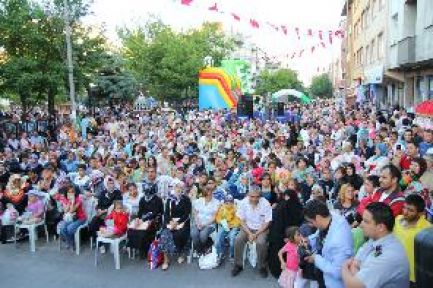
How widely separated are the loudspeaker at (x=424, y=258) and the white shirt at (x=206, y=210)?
5964mm

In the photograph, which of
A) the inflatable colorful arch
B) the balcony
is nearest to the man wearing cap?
the balcony

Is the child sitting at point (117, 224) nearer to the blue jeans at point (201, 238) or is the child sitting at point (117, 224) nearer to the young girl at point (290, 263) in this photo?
the blue jeans at point (201, 238)

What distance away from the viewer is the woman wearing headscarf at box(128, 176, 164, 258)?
27.5ft

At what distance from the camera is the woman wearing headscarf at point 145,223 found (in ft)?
27.5

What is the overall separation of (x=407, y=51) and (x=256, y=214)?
1474cm

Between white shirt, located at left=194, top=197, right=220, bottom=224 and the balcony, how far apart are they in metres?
14.0

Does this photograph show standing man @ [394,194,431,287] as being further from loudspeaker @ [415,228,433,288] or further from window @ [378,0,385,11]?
window @ [378,0,385,11]

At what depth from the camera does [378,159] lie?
408 inches

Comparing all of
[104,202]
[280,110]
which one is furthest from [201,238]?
[280,110]

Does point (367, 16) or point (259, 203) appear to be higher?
point (367, 16)

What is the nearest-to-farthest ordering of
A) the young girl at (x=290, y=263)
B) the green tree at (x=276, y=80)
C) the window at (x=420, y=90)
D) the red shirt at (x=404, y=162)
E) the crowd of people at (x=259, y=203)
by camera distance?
the crowd of people at (x=259, y=203) → the young girl at (x=290, y=263) → the red shirt at (x=404, y=162) → the window at (x=420, y=90) → the green tree at (x=276, y=80)

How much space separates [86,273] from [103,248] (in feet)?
3.36

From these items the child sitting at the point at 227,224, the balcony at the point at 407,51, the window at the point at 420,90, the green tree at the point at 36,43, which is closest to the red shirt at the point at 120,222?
the child sitting at the point at 227,224

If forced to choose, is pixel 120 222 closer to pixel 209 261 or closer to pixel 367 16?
pixel 209 261
